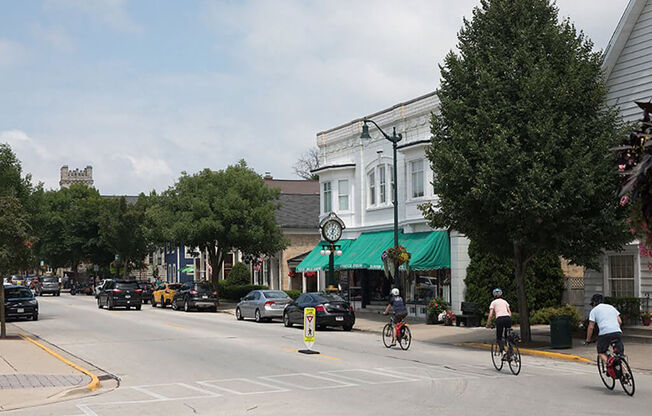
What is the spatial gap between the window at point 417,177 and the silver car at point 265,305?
7313 mm

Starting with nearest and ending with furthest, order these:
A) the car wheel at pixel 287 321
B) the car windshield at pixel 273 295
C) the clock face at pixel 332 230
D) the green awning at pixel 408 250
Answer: the car wheel at pixel 287 321 → the green awning at pixel 408 250 → the car windshield at pixel 273 295 → the clock face at pixel 332 230

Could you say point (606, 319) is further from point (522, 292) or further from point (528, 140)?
point (522, 292)

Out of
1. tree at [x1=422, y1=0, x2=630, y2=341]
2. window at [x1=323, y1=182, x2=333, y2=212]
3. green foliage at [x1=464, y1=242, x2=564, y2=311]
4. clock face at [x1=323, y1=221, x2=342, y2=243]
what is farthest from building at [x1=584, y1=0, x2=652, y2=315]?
window at [x1=323, y1=182, x2=333, y2=212]

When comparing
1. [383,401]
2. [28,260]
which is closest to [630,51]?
[383,401]

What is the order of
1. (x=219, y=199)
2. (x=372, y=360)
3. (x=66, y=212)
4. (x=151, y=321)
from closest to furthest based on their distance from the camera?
1. (x=372, y=360)
2. (x=151, y=321)
3. (x=219, y=199)
4. (x=66, y=212)

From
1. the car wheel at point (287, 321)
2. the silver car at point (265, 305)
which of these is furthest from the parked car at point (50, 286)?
the car wheel at point (287, 321)

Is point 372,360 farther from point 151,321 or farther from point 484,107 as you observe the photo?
point 151,321

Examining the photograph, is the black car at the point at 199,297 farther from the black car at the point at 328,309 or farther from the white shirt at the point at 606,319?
the white shirt at the point at 606,319

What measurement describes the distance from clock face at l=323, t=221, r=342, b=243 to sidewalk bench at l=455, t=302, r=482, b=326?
8.39m

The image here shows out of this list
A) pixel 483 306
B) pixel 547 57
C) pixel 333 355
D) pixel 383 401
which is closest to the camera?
pixel 383 401

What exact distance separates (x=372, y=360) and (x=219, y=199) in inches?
1120

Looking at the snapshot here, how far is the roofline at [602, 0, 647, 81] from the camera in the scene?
23.3 metres

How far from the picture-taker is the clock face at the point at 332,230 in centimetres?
3547

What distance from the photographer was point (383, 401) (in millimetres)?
12203
